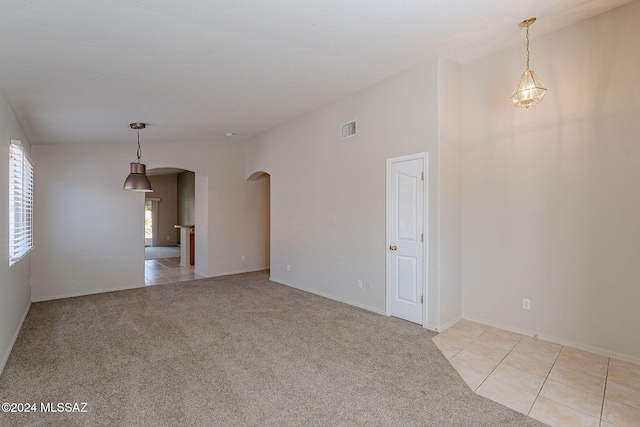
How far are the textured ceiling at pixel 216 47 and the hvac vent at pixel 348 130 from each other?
0.48 meters

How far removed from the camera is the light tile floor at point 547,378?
226 centimetres

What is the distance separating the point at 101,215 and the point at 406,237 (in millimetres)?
5316

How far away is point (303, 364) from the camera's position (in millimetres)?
2992

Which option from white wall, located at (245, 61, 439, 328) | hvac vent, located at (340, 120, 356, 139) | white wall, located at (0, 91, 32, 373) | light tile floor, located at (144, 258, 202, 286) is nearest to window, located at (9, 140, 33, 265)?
white wall, located at (0, 91, 32, 373)

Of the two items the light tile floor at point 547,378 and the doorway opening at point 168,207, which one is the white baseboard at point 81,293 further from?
the doorway opening at point 168,207

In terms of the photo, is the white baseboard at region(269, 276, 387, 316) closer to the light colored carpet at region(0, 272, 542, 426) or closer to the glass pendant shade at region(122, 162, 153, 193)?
the light colored carpet at region(0, 272, 542, 426)

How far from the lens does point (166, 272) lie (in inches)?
303

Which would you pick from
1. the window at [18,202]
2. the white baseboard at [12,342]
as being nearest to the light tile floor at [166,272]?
the white baseboard at [12,342]

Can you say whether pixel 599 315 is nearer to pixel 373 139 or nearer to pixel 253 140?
pixel 373 139

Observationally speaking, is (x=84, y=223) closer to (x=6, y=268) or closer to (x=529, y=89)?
(x=6, y=268)

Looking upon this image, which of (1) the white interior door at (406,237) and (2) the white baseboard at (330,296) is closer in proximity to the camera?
(1) the white interior door at (406,237)

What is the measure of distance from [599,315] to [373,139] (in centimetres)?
309

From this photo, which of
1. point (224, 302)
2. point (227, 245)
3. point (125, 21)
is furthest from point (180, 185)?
point (125, 21)

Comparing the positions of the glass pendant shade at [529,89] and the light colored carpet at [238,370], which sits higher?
the glass pendant shade at [529,89]
